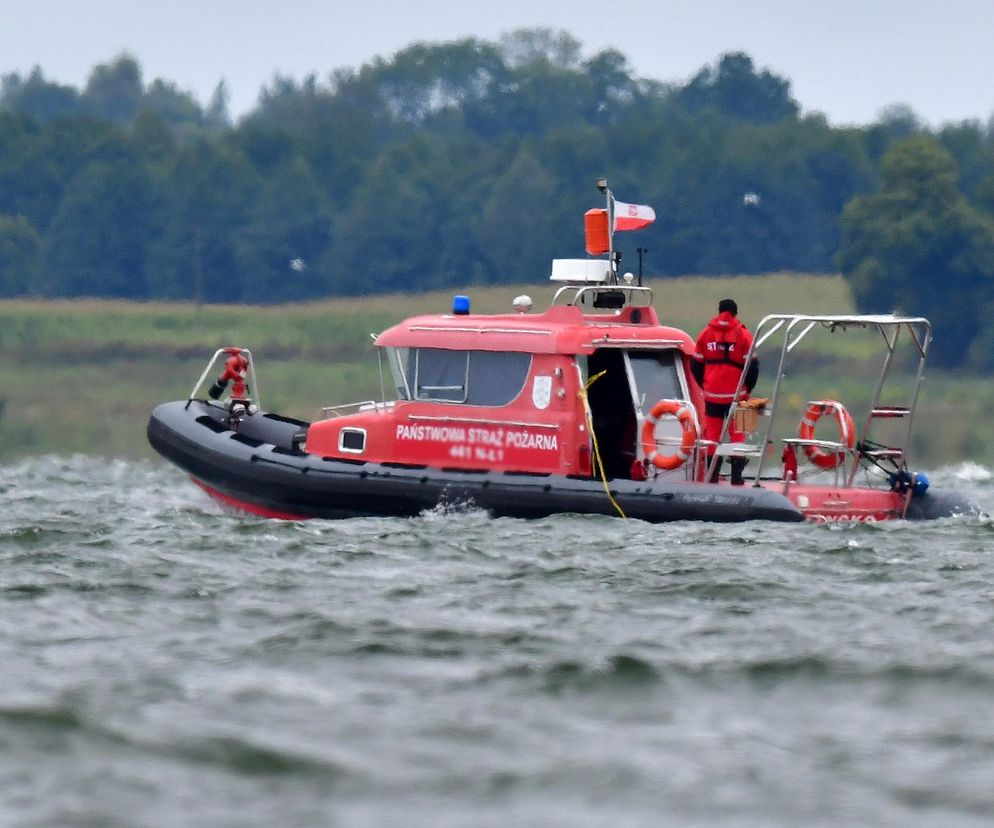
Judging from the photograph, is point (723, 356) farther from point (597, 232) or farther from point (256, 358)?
point (256, 358)

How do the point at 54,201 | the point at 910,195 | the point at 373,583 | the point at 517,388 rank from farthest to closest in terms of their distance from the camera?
the point at 54,201 < the point at 910,195 < the point at 517,388 < the point at 373,583

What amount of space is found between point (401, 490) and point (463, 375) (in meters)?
1.01

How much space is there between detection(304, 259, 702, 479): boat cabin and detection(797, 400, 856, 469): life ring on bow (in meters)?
0.83

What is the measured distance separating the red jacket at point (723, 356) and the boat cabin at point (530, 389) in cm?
34

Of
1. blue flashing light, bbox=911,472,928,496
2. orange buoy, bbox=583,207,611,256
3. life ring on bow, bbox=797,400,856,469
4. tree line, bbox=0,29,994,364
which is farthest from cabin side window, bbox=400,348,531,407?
tree line, bbox=0,29,994,364

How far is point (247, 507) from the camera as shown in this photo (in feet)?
45.3

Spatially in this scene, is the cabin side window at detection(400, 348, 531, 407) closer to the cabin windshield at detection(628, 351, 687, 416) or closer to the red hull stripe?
the cabin windshield at detection(628, 351, 687, 416)

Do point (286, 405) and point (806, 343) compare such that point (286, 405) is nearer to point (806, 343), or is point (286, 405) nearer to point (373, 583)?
point (806, 343)

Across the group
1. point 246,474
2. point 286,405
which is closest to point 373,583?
point 246,474

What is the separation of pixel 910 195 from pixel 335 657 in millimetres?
34103

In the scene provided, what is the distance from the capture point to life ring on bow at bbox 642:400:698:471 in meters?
12.8

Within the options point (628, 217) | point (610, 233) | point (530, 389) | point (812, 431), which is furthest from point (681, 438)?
point (628, 217)

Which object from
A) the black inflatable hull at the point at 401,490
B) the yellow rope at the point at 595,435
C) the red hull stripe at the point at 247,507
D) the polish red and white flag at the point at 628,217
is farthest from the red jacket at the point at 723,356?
the red hull stripe at the point at 247,507

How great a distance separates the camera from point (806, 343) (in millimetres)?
31172
